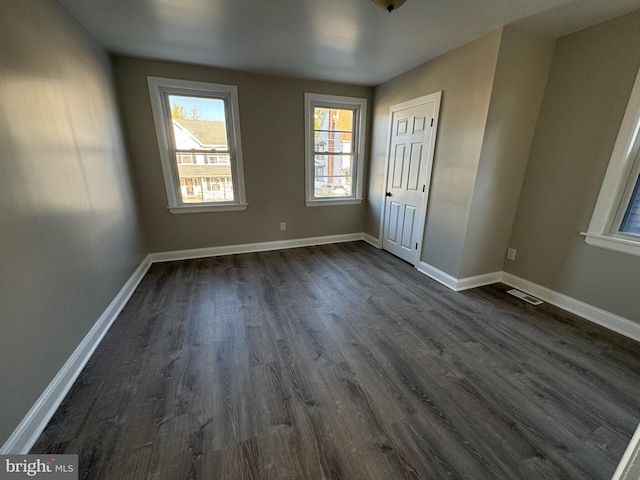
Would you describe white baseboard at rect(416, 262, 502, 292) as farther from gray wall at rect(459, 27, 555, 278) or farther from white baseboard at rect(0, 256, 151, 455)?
white baseboard at rect(0, 256, 151, 455)

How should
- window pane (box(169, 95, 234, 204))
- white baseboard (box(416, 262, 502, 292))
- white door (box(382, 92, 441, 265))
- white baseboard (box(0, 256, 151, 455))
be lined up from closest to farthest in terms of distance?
white baseboard (box(0, 256, 151, 455)) → white baseboard (box(416, 262, 502, 292)) → white door (box(382, 92, 441, 265)) → window pane (box(169, 95, 234, 204))

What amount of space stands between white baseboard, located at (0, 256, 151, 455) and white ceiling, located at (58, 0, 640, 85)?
245cm

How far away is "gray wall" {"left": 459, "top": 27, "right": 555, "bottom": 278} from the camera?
91.0 inches

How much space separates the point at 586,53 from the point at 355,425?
3439 mm

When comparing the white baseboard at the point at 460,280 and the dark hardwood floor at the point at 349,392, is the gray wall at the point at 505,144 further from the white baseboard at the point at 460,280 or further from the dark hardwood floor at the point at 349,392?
the dark hardwood floor at the point at 349,392

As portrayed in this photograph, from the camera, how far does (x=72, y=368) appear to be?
1.64 metres

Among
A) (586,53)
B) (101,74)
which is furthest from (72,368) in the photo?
(586,53)

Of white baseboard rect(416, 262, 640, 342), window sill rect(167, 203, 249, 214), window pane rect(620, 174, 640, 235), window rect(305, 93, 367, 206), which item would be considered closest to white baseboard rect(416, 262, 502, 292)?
white baseboard rect(416, 262, 640, 342)

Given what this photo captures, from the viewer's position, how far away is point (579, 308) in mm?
2400

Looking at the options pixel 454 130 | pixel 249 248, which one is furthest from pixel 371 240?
pixel 454 130

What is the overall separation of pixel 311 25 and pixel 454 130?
1.72 metres

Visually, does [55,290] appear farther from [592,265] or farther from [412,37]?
[592,265]

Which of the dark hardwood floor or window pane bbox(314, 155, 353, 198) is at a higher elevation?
window pane bbox(314, 155, 353, 198)

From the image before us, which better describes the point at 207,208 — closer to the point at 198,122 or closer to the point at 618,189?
the point at 198,122
